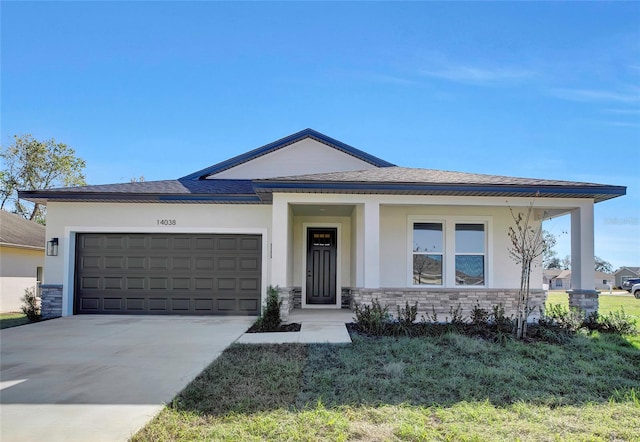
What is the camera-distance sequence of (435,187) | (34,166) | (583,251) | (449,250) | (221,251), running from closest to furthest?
(435,187), (583,251), (221,251), (449,250), (34,166)

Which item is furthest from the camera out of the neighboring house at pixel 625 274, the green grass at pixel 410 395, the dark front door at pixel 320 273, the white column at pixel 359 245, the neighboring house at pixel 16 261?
the neighboring house at pixel 625 274

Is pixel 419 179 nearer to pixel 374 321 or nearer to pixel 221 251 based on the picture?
pixel 374 321

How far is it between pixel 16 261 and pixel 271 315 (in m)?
12.2

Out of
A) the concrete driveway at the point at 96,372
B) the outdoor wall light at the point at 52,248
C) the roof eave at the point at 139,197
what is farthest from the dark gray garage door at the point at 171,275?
the concrete driveway at the point at 96,372

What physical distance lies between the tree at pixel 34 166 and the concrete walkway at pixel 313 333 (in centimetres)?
2419

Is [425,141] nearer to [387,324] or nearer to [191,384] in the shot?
[387,324]

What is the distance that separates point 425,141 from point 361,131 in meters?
2.84

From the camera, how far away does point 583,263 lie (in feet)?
33.0

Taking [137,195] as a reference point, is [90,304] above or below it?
below

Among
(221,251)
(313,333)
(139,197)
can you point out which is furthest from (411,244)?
(139,197)

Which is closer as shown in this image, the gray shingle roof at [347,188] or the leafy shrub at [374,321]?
the leafy shrub at [374,321]

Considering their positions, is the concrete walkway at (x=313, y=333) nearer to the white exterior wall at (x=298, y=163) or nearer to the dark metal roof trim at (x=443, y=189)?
the dark metal roof trim at (x=443, y=189)

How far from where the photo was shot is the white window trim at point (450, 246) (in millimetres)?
11516

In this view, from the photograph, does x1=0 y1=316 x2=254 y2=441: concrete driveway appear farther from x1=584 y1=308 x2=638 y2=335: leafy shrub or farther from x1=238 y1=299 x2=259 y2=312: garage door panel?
x1=584 y1=308 x2=638 y2=335: leafy shrub
